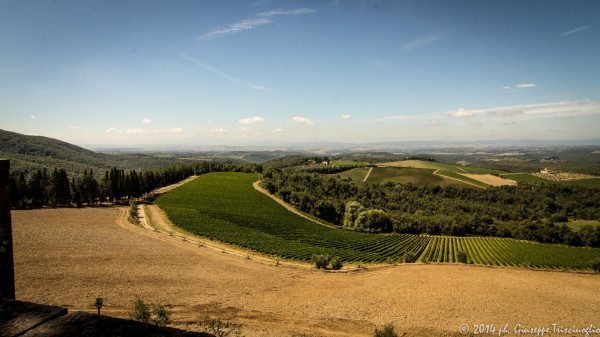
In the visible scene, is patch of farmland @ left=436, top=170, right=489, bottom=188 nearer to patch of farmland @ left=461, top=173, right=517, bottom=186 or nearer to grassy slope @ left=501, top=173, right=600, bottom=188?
patch of farmland @ left=461, top=173, right=517, bottom=186

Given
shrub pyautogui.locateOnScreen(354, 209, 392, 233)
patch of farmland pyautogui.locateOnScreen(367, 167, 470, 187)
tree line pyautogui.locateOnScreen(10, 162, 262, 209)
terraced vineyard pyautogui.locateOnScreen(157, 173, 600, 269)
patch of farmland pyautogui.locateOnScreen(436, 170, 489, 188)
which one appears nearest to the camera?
terraced vineyard pyautogui.locateOnScreen(157, 173, 600, 269)

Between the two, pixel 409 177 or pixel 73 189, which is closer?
pixel 73 189

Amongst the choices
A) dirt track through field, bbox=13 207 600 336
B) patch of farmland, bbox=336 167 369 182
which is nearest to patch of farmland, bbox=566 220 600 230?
dirt track through field, bbox=13 207 600 336

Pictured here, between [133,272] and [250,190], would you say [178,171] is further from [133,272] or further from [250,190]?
[133,272]

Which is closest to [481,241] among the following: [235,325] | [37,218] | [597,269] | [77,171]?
[597,269]

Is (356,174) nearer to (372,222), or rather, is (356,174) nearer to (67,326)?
(372,222)

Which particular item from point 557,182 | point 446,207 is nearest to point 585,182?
point 557,182

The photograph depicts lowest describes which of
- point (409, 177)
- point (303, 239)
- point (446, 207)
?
point (446, 207)
